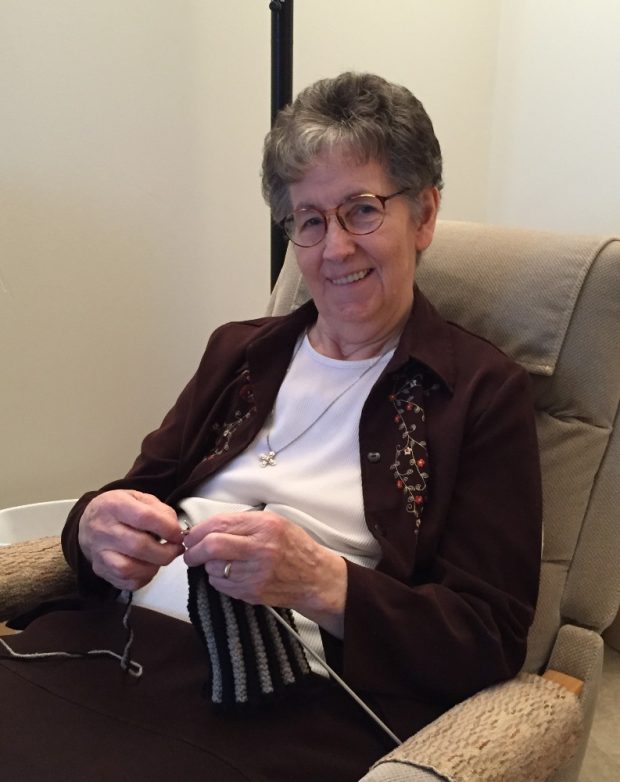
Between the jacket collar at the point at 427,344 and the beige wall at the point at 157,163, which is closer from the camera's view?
the jacket collar at the point at 427,344

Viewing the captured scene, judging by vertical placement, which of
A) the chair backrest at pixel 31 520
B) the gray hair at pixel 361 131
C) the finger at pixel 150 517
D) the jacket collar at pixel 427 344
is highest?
the gray hair at pixel 361 131

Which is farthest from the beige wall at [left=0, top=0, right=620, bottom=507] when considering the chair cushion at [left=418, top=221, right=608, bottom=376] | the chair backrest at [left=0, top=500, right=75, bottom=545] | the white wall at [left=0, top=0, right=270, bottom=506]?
the chair cushion at [left=418, top=221, right=608, bottom=376]

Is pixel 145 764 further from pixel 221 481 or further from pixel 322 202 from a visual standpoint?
pixel 322 202

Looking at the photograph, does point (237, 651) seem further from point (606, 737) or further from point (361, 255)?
point (606, 737)

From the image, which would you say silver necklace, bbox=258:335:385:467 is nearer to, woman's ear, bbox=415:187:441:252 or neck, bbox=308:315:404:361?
neck, bbox=308:315:404:361

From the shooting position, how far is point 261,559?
0.80 meters

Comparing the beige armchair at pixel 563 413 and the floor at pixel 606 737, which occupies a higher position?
the beige armchair at pixel 563 413

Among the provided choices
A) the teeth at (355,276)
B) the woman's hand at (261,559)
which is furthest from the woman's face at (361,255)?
the woman's hand at (261,559)

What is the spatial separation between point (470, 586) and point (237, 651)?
0.30 meters

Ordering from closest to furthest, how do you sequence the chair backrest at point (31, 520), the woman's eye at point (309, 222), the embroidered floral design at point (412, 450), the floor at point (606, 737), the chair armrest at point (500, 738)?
the chair armrest at point (500, 738)
the embroidered floral design at point (412, 450)
the woman's eye at point (309, 222)
the floor at point (606, 737)
the chair backrest at point (31, 520)

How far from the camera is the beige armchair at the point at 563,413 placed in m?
1.06

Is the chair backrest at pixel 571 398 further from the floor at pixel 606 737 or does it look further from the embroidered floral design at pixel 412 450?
the floor at pixel 606 737

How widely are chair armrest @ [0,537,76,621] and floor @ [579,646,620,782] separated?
110cm

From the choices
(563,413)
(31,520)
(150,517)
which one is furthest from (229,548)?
(31,520)
